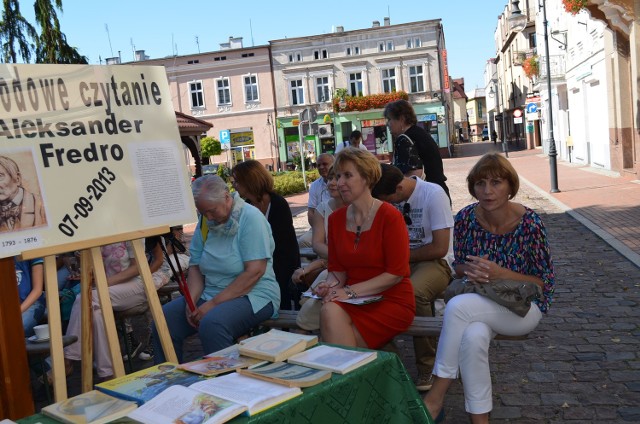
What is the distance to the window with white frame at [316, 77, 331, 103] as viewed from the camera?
45719 mm

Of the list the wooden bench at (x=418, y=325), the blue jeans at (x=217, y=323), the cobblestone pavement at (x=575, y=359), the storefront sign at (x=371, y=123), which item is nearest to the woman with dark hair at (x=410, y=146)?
the cobblestone pavement at (x=575, y=359)

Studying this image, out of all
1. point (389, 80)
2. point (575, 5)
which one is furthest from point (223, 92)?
point (575, 5)

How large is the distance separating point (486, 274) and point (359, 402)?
124 cm

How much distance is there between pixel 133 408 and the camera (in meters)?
2.44

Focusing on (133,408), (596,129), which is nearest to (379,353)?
(133,408)

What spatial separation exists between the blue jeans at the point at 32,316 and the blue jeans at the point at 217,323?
1107 millimetres

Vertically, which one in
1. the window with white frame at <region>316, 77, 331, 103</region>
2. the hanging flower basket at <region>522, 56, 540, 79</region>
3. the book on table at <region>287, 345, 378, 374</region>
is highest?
the window with white frame at <region>316, 77, 331, 103</region>

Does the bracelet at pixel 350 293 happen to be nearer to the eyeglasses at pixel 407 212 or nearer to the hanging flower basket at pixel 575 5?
the eyeglasses at pixel 407 212

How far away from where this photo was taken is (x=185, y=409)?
7.64 ft

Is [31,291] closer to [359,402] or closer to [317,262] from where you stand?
[317,262]

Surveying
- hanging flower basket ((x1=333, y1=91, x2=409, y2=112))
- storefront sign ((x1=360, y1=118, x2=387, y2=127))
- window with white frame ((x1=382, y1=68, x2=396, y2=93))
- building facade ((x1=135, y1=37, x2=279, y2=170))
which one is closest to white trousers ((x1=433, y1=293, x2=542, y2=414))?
hanging flower basket ((x1=333, y1=91, x2=409, y2=112))

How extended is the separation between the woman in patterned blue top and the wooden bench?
0.22m

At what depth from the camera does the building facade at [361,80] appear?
1731 inches

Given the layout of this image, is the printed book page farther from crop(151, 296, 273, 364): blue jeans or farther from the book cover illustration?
crop(151, 296, 273, 364): blue jeans
